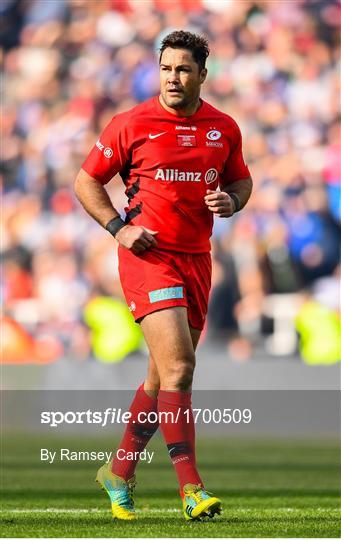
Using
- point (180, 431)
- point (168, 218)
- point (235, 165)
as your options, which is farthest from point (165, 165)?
point (180, 431)

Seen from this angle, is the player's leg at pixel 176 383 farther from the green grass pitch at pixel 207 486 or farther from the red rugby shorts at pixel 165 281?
the green grass pitch at pixel 207 486

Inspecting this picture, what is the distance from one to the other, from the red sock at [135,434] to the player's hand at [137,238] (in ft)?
2.39

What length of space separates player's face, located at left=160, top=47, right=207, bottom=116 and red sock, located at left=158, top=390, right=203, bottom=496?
1.39m

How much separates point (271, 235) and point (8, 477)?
744 centimetres

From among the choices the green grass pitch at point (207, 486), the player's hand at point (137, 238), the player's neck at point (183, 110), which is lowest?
the green grass pitch at point (207, 486)

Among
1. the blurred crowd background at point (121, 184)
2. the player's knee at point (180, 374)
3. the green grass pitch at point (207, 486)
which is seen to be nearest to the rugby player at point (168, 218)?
the player's knee at point (180, 374)

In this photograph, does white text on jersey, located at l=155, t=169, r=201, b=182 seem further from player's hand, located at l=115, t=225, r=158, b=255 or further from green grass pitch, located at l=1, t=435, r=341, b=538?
green grass pitch, located at l=1, t=435, r=341, b=538

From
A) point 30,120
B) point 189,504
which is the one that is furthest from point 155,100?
→ point 30,120

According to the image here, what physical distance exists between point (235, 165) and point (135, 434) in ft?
4.71

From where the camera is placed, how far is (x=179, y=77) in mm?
6324

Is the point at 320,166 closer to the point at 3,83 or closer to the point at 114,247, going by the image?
the point at 114,247

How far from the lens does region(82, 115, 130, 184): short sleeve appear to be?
6.40 metres

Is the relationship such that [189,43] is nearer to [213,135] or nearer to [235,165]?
[213,135]

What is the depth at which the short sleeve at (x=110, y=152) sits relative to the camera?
21.0 feet
